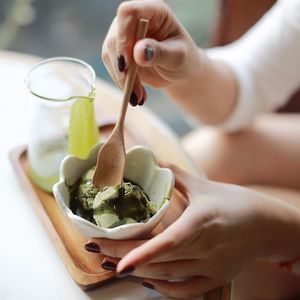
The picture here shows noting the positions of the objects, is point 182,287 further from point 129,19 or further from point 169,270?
point 129,19

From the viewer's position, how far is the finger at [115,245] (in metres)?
0.61

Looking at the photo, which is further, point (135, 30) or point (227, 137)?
point (227, 137)

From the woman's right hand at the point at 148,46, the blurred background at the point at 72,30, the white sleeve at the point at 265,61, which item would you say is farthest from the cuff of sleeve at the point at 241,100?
the blurred background at the point at 72,30

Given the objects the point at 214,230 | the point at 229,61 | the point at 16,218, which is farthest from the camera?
the point at 229,61

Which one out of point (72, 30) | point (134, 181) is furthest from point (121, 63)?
point (72, 30)

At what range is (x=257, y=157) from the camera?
38.9 inches

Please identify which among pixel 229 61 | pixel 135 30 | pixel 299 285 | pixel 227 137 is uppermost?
pixel 135 30

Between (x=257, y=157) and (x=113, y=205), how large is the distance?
45cm

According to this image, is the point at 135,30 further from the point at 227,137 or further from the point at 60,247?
the point at 227,137

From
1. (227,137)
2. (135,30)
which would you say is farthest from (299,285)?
(135,30)

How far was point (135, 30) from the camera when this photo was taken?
0.64 meters

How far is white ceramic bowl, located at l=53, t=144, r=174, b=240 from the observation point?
0.60 metres

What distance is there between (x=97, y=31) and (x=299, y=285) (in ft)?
3.27

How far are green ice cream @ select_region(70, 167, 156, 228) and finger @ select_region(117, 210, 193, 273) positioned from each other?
0.19 ft
